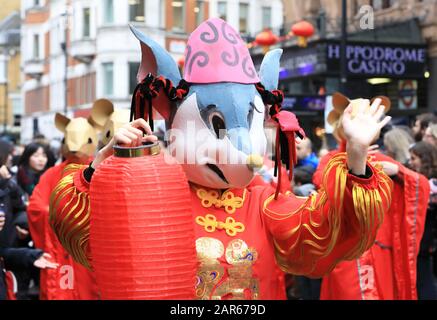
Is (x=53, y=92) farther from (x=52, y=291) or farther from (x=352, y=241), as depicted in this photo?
(x=352, y=241)

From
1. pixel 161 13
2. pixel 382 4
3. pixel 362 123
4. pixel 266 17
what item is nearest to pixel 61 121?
pixel 362 123

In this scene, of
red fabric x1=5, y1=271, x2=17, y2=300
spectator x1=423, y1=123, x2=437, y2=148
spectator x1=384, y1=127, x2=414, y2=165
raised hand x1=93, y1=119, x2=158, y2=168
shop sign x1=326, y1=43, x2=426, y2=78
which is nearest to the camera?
raised hand x1=93, y1=119, x2=158, y2=168

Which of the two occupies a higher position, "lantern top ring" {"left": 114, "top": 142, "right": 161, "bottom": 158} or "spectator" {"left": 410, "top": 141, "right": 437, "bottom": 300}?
"lantern top ring" {"left": 114, "top": 142, "right": 161, "bottom": 158}

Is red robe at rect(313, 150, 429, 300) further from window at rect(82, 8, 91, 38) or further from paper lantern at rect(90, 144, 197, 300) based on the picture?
window at rect(82, 8, 91, 38)

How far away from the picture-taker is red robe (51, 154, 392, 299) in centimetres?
276

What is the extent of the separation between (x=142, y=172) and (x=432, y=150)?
10.5ft

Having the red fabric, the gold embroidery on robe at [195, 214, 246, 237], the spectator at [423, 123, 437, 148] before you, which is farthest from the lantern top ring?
the spectator at [423, 123, 437, 148]

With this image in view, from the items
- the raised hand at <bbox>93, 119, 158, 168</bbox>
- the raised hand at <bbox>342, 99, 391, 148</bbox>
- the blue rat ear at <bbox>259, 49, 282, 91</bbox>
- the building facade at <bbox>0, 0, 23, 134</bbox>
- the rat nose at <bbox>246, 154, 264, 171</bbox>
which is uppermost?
the blue rat ear at <bbox>259, 49, 282, 91</bbox>

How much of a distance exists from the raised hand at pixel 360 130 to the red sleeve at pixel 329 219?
53 millimetres

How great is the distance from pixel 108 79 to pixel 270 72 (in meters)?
22.3

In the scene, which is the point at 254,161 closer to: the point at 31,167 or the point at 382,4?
the point at 31,167

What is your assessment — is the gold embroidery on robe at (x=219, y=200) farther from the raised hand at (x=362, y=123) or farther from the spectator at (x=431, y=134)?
the spectator at (x=431, y=134)

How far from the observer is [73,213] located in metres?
2.88

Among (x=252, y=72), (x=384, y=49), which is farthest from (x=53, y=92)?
(x=252, y=72)
